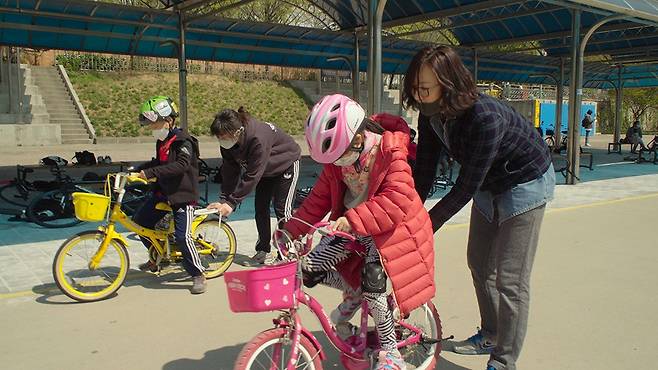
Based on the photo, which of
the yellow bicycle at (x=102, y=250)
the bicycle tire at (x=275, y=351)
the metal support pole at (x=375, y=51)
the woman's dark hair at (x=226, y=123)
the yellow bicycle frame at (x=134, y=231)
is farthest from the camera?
the metal support pole at (x=375, y=51)

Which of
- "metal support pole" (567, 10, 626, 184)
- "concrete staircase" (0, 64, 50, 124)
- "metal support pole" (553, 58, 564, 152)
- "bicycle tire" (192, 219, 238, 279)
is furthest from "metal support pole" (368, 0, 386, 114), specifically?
"concrete staircase" (0, 64, 50, 124)

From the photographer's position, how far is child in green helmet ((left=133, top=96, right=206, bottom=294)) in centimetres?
476

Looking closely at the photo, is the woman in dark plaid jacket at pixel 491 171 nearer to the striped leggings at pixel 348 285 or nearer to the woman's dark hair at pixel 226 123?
the striped leggings at pixel 348 285

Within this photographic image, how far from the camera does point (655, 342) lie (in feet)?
12.7

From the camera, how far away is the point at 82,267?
15.6 ft

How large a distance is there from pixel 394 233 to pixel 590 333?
2.07m

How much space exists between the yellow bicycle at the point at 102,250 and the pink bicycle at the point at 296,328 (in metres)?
1.98

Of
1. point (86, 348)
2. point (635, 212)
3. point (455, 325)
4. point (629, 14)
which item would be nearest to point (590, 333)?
point (455, 325)

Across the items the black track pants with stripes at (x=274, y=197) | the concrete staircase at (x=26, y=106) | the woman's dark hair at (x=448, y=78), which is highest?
the concrete staircase at (x=26, y=106)

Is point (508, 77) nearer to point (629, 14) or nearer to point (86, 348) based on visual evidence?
→ point (629, 14)

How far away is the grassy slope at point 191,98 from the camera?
26.2 meters

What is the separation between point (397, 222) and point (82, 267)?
309 centimetres

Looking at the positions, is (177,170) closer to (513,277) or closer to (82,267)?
(82,267)

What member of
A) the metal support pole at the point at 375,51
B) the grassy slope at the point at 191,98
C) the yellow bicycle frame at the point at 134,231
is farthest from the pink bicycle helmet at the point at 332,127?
the grassy slope at the point at 191,98
